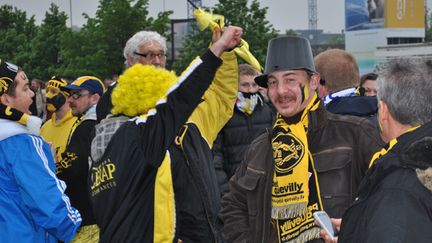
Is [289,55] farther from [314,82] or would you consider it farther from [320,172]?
[320,172]

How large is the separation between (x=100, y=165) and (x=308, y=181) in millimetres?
1189

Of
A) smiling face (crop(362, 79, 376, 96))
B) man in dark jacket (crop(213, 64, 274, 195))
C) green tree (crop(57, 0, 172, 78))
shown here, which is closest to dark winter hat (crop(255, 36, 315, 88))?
man in dark jacket (crop(213, 64, 274, 195))

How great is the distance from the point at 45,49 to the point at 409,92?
31.8m

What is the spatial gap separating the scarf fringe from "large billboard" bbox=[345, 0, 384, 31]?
275ft

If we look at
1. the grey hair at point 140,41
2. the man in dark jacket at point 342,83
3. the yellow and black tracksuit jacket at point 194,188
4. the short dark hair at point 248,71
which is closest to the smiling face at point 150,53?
the grey hair at point 140,41

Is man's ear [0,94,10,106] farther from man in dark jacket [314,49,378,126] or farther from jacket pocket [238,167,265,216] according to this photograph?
man in dark jacket [314,49,378,126]

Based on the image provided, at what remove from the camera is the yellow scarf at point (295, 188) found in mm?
3588

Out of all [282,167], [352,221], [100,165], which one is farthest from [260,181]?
[352,221]

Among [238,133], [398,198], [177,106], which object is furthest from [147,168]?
[238,133]

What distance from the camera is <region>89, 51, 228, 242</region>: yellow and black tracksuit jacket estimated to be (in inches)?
141

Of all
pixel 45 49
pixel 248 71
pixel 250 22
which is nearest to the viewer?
pixel 248 71

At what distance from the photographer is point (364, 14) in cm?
8638

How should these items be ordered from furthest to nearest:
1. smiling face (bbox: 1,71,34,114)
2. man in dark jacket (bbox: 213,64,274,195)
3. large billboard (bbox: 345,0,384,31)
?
1. large billboard (bbox: 345,0,384,31)
2. man in dark jacket (bbox: 213,64,274,195)
3. smiling face (bbox: 1,71,34,114)

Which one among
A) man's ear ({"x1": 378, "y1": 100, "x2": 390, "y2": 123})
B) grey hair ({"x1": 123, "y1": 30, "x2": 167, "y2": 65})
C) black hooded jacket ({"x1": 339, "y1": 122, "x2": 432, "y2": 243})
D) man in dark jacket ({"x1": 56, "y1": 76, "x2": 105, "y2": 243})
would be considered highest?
grey hair ({"x1": 123, "y1": 30, "x2": 167, "y2": 65})
